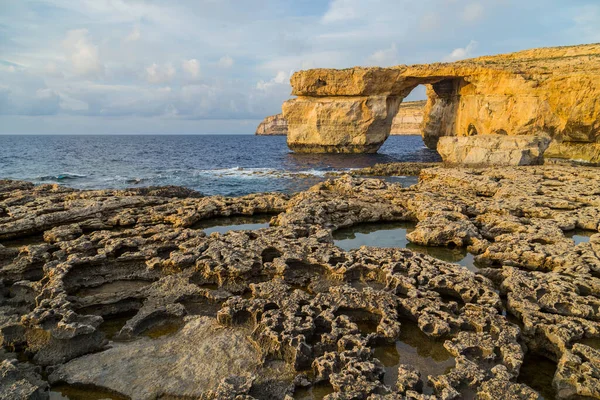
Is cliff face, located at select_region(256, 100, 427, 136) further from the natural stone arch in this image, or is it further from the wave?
the wave

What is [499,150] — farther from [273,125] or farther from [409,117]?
[273,125]

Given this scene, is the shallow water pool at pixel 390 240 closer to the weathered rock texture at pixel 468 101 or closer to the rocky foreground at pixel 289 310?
the rocky foreground at pixel 289 310

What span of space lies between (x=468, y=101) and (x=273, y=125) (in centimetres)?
12302

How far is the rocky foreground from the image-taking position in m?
4.43

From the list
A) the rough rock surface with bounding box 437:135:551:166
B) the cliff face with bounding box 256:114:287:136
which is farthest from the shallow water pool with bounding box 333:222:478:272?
the cliff face with bounding box 256:114:287:136

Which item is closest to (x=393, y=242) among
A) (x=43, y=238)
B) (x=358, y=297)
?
(x=358, y=297)

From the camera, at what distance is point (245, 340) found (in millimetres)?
5258

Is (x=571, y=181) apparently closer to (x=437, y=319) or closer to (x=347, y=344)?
(x=437, y=319)

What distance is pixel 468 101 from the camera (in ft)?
114

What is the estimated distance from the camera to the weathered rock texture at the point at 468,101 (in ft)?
85.3

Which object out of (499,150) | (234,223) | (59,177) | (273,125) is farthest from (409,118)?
(234,223)

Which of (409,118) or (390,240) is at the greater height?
(409,118)

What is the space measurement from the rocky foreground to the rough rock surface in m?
13.5

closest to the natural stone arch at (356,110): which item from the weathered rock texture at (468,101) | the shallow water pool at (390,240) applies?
the weathered rock texture at (468,101)
